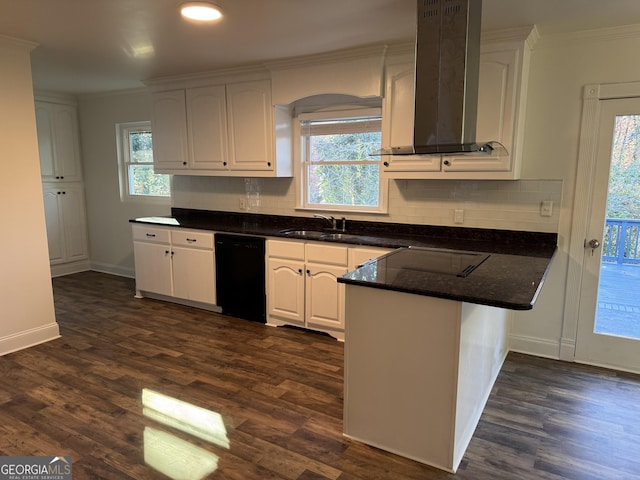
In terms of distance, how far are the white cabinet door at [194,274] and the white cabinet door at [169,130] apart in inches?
38.2

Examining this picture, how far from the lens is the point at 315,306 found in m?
3.71

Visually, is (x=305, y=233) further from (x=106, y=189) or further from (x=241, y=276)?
(x=106, y=189)

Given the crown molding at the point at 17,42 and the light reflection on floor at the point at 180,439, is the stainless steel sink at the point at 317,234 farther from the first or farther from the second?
the crown molding at the point at 17,42

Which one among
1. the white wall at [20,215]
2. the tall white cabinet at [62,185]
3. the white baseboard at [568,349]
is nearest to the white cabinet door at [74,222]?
the tall white cabinet at [62,185]

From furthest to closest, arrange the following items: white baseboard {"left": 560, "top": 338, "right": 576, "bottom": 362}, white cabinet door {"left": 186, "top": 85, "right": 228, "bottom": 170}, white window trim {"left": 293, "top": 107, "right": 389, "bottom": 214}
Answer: white cabinet door {"left": 186, "top": 85, "right": 228, "bottom": 170}
white window trim {"left": 293, "top": 107, "right": 389, "bottom": 214}
white baseboard {"left": 560, "top": 338, "right": 576, "bottom": 362}

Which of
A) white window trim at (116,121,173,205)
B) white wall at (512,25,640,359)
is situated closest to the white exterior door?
white wall at (512,25,640,359)

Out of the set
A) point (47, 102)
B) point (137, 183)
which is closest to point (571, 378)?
point (137, 183)

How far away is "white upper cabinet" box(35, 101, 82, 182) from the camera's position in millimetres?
5465

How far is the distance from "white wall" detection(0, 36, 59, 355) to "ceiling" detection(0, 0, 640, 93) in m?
0.35

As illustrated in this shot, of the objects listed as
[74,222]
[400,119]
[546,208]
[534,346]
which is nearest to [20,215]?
[74,222]

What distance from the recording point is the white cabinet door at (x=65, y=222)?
5.63m

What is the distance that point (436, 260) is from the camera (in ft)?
8.43

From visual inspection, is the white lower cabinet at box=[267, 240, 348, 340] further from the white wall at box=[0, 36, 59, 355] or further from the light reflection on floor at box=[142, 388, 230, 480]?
the white wall at box=[0, 36, 59, 355]

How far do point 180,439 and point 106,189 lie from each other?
4489 mm
